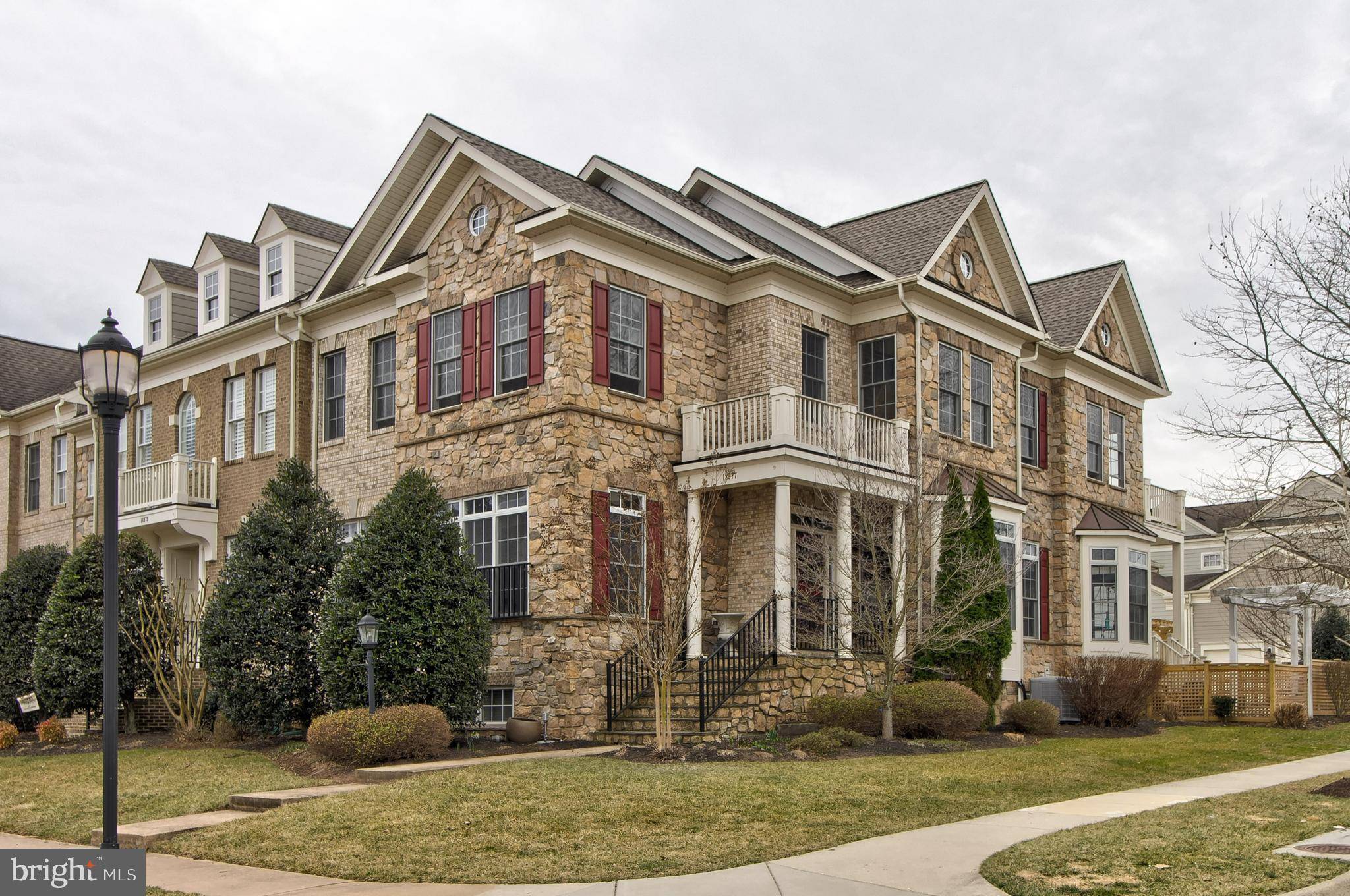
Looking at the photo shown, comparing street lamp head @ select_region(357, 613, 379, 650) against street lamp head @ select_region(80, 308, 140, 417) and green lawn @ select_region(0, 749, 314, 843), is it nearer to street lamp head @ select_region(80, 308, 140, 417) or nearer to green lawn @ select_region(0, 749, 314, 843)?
green lawn @ select_region(0, 749, 314, 843)

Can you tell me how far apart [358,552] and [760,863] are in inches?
390

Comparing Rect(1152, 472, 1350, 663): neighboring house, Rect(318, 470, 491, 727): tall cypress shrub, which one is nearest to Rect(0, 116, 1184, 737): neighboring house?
Rect(318, 470, 491, 727): tall cypress shrub

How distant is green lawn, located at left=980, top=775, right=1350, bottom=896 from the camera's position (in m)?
8.33

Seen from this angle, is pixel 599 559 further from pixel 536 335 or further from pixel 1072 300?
pixel 1072 300

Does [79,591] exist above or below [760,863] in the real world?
above

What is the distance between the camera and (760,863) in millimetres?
9555

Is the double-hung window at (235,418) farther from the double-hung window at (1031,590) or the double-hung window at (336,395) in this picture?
the double-hung window at (1031,590)

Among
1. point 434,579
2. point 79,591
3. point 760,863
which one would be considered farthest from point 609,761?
point 79,591

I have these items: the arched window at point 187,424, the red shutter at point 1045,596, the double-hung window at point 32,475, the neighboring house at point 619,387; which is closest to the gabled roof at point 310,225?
the neighboring house at point 619,387

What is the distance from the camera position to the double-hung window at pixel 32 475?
34656mm

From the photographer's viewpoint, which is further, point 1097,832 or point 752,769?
point 752,769

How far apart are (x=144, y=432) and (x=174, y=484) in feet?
12.8

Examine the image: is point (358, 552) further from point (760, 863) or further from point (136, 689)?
point (760, 863)

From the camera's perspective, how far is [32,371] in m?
37.8
